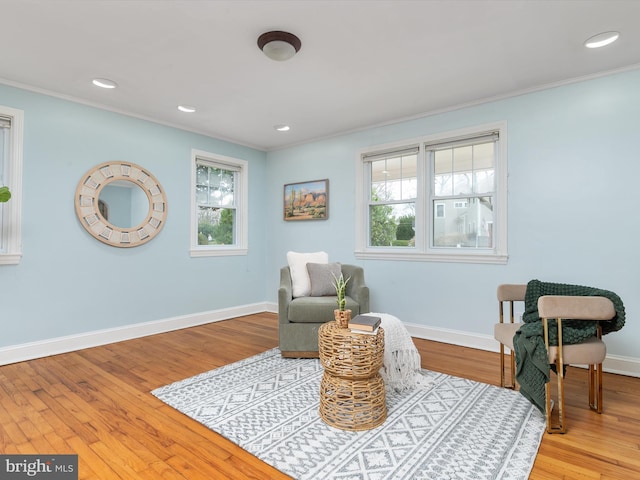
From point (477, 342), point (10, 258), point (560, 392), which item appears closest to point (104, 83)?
point (10, 258)

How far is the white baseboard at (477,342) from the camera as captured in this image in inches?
110

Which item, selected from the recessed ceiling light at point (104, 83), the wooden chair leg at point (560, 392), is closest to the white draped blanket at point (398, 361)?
the wooden chair leg at point (560, 392)

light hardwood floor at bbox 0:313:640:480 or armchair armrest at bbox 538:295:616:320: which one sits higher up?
armchair armrest at bbox 538:295:616:320

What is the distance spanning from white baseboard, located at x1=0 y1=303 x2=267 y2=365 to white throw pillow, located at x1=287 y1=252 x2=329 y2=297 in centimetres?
165

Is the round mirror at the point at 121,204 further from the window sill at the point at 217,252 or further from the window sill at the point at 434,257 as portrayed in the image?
the window sill at the point at 434,257

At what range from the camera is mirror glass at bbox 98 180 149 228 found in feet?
12.1

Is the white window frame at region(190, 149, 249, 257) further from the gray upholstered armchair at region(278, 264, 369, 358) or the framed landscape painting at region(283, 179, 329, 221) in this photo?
the gray upholstered armchair at region(278, 264, 369, 358)

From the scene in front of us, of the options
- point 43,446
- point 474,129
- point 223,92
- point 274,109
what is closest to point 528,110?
point 474,129

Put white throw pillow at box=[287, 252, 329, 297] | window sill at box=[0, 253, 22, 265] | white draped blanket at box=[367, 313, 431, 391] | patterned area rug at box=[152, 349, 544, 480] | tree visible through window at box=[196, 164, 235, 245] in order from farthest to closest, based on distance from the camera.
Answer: tree visible through window at box=[196, 164, 235, 245] → white throw pillow at box=[287, 252, 329, 297] → window sill at box=[0, 253, 22, 265] → white draped blanket at box=[367, 313, 431, 391] → patterned area rug at box=[152, 349, 544, 480]

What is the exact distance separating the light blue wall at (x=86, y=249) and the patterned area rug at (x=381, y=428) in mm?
1660

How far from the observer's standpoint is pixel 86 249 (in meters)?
3.53

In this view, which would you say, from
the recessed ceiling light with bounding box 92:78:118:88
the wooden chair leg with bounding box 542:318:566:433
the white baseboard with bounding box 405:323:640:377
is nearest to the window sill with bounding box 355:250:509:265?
the white baseboard with bounding box 405:323:640:377

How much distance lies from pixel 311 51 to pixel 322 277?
2007 mm

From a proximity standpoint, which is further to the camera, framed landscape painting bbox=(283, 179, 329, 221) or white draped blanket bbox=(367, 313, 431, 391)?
framed landscape painting bbox=(283, 179, 329, 221)
